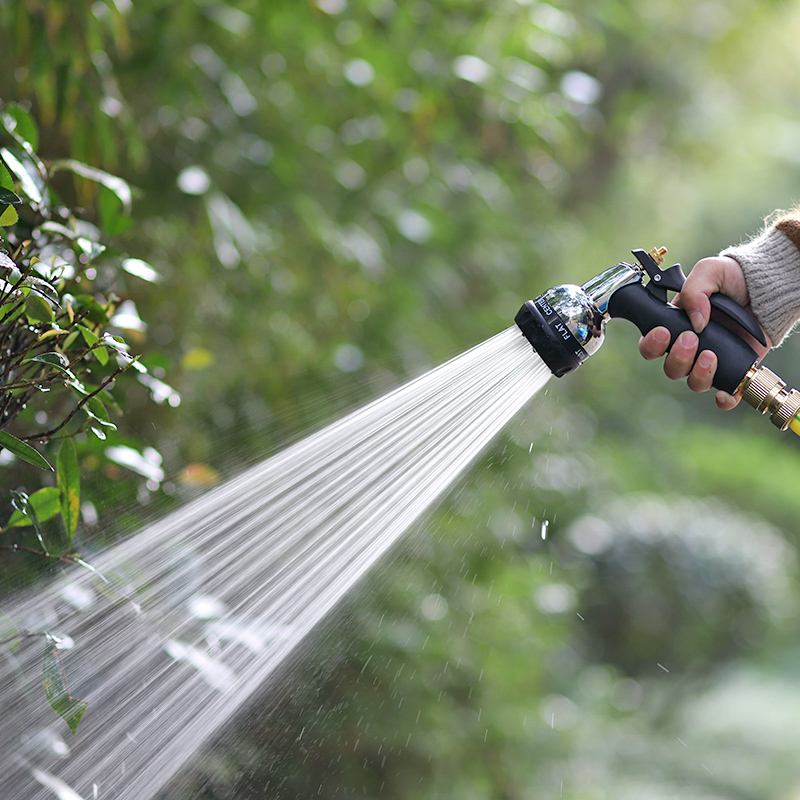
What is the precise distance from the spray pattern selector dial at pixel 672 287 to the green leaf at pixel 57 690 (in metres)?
0.79

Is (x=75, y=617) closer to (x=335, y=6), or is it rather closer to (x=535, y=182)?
(x=335, y=6)

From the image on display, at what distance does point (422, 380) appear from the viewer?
1178mm

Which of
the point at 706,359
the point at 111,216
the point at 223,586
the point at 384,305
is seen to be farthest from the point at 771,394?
the point at 384,305

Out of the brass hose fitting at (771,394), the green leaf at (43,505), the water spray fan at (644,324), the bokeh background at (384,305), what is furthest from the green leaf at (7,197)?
the brass hose fitting at (771,394)

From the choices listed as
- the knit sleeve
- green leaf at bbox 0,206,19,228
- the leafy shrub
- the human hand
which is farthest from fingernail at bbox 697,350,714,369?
green leaf at bbox 0,206,19,228

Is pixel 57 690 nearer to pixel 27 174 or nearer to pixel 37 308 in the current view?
pixel 37 308

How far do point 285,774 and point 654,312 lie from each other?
1.09 m

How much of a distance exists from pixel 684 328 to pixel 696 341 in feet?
0.07

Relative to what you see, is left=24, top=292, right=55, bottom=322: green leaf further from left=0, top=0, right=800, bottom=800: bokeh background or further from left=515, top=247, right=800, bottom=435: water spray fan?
left=515, top=247, right=800, bottom=435: water spray fan

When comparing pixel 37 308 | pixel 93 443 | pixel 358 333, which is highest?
pixel 37 308

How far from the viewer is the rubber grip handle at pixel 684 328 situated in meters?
0.98

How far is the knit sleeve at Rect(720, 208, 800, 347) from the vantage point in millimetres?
1075

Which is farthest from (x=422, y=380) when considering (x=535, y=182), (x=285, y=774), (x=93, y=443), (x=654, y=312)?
(x=535, y=182)

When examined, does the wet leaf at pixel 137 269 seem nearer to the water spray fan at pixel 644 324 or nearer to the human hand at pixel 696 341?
the water spray fan at pixel 644 324
